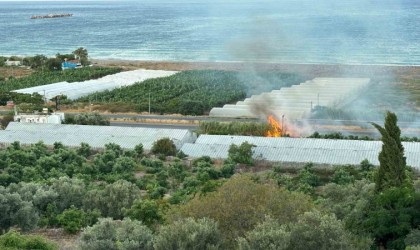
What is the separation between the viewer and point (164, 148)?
3600 centimetres

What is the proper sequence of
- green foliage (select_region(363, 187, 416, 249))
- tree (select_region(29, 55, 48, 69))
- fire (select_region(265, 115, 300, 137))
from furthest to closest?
tree (select_region(29, 55, 48, 69)) < fire (select_region(265, 115, 300, 137)) < green foliage (select_region(363, 187, 416, 249))

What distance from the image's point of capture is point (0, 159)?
3262 centimetres

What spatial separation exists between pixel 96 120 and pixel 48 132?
14.1 feet

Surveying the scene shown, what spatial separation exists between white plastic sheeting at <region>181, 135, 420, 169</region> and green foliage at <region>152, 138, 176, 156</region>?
2.08 ft

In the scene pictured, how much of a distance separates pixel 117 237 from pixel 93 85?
1886 inches

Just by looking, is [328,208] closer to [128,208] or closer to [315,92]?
[128,208]

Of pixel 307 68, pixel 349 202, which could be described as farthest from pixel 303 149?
pixel 307 68

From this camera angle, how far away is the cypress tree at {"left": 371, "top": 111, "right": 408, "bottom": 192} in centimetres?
2109

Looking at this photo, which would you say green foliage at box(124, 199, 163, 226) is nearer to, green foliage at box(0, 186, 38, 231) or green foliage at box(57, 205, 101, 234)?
green foliage at box(57, 205, 101, 234)

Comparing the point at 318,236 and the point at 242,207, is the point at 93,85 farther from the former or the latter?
the point at 318,236

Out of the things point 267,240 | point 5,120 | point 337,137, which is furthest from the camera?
point 5,120

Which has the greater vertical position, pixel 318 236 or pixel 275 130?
pixel 318 236

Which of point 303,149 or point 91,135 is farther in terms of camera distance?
point 91,135

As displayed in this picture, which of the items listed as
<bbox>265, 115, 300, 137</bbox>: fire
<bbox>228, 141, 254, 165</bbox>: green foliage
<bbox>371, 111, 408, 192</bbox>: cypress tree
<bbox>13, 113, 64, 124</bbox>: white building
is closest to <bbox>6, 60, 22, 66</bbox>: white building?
<bbox>13, 113, 64, 124</bbox>: white building
